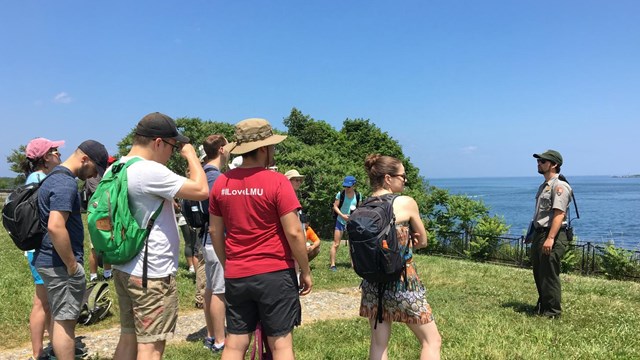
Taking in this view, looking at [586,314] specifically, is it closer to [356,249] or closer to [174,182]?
[356,249]

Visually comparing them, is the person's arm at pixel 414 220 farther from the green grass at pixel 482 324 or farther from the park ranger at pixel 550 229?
the park ranger at pixel 550 229

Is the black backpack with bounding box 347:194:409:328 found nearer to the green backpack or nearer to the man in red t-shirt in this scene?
the man in red t-shirt

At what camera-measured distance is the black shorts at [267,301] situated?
2949 millimetres

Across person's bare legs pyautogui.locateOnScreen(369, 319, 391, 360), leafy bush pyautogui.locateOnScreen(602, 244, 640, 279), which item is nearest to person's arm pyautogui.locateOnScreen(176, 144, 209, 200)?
person's bare legs pyautogui.locateOnScreen(369, 319, 391, 360)

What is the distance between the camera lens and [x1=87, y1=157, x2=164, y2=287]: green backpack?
300 cm

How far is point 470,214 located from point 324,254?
8.46 metres

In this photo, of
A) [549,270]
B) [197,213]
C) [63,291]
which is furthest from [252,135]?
[549,270]

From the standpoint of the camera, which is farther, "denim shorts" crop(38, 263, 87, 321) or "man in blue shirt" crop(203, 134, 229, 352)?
"man in blue shirt" crop(203, 134, 229, 352)

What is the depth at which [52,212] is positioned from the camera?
11.2ft

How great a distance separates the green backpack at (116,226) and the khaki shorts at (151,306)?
0.28ft

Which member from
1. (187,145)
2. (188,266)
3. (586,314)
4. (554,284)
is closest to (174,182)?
(187,145)

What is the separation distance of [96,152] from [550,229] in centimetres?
551

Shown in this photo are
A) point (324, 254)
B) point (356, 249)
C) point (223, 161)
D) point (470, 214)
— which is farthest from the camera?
point (470, 214)

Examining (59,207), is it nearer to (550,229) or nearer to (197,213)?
(197,213)
